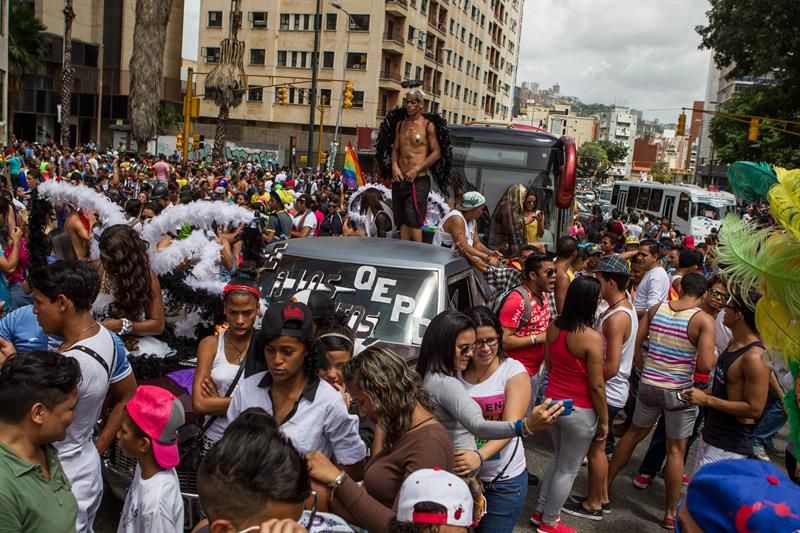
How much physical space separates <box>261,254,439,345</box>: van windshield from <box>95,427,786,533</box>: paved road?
1.65 m

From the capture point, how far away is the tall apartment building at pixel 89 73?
52.4 metres

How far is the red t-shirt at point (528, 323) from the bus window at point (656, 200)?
29.7 meters

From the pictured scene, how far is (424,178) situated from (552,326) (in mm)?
4020

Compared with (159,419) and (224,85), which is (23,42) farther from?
(159,419)

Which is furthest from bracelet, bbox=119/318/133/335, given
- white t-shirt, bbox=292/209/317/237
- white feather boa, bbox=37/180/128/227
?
white t-shirt, bbox=292/209/317/237

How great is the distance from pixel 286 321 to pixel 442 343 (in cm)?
84

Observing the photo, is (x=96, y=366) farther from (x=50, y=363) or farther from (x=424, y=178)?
(x=424, y=178)

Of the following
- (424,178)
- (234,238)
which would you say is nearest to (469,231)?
(424,178)

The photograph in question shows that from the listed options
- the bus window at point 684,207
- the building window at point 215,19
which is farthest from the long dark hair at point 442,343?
the building window at point 215,19

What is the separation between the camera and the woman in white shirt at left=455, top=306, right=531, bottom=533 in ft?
12.6

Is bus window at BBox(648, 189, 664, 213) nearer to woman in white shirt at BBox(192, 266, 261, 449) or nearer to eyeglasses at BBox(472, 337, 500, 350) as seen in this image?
eyeglasses at BBox(472, 337, 500, 350)

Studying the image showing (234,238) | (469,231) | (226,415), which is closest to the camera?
(226,415)

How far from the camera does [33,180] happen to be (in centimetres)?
1788

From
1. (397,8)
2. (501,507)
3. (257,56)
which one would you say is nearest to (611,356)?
(501,507)
